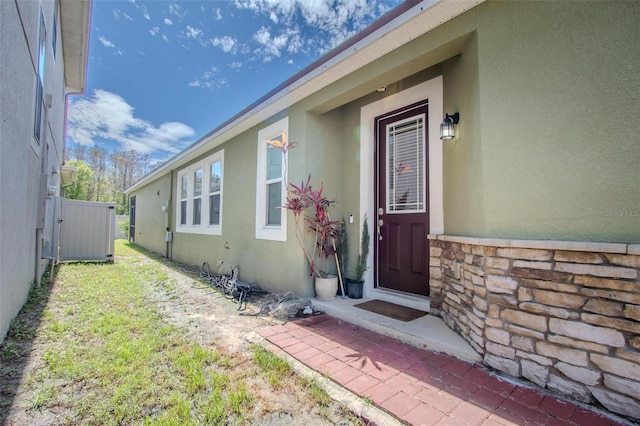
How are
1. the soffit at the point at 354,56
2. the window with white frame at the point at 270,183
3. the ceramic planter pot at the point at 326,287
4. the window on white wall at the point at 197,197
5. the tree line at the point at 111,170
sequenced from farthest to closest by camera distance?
the tree line at the point at 111,170 → the window on white wall at the point at 197,197 → the window with white frame at the point at 270,183 → the ceramic planter pot at the point at 326,287 → the soffit at the point at 354,56

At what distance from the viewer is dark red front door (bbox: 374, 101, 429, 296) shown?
3.91 meters

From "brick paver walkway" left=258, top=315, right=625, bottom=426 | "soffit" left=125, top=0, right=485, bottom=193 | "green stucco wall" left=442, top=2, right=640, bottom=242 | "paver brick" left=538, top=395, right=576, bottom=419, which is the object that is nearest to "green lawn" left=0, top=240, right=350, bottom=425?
"brick paver walkway" left=258, top=315, right=625, bottom=426

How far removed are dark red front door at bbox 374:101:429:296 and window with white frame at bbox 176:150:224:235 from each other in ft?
13.8

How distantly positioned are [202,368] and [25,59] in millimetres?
3873

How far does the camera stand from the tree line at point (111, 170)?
2247 centimetres

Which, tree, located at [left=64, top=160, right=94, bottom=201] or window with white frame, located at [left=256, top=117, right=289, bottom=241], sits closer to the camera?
window with white frame, located at [left=256, top=117, right=289, bottom=241]

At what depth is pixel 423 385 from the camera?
221 cm

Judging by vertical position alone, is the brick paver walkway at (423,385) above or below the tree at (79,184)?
below

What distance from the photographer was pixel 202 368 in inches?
100

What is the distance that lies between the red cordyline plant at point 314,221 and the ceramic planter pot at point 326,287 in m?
0.16

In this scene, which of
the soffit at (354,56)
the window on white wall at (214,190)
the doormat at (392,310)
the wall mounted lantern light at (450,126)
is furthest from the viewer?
the window on white wall at (214,190)

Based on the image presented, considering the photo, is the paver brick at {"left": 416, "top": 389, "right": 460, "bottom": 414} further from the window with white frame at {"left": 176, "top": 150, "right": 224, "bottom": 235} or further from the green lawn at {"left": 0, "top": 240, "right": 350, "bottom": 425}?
the window with white frame at {"left": 176, "top": 150, "right": 224, "bottom": 235}

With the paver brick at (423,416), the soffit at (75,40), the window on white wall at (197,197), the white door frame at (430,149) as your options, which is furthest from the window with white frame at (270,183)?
the soffit at (75,40)

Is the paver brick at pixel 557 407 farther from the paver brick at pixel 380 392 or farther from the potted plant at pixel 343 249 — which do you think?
the potted plant at pixel 343 249
